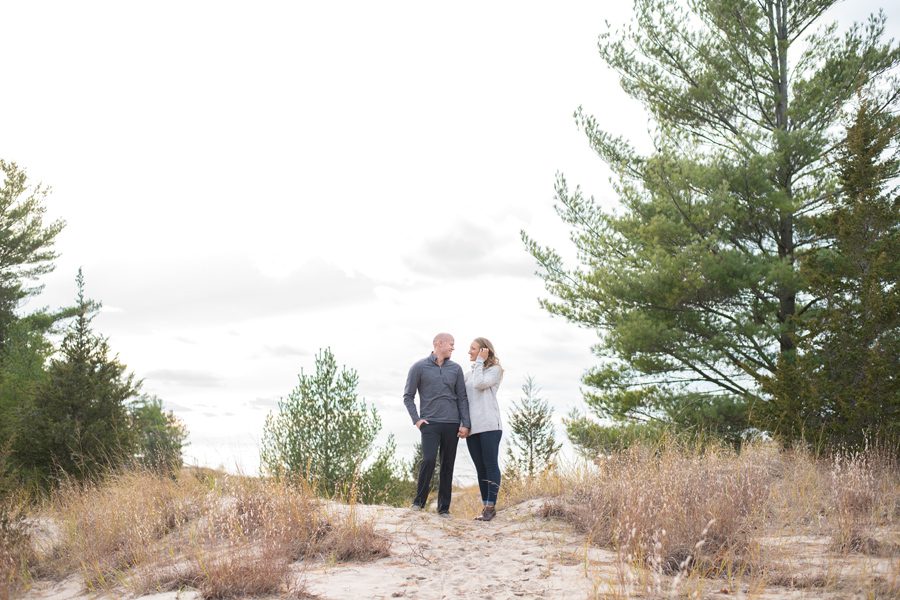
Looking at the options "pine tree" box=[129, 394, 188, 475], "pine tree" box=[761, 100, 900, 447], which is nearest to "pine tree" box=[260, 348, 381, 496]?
"pine tree" box=[129, 394, 188, 475]

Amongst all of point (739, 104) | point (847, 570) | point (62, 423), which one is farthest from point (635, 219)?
point (62, 423)

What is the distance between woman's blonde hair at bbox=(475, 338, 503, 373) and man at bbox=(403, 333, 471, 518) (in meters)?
0.35

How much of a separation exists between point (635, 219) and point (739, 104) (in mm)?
3981

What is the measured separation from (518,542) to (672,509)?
5.63ft

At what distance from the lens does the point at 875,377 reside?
1219 cm

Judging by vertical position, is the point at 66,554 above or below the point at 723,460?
below

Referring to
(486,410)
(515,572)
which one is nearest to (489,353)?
(486,410)

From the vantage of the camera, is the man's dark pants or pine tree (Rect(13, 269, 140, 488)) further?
pine tree (Rect(13, 269, 140, 488))

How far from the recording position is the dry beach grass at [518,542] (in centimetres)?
615

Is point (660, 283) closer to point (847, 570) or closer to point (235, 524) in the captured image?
point (847, 570)

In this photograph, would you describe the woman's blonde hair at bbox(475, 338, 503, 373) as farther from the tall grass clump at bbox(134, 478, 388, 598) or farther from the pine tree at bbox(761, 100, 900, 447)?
the pine tree at bbox(761, 100, 900, 447)

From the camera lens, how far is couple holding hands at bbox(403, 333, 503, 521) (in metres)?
9.09

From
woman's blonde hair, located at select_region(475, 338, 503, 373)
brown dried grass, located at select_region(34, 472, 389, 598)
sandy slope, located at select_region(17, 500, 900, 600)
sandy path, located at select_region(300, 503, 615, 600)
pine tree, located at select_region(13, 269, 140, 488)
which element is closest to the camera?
sandy slope, located at select_region(17, 500, 900, 600)

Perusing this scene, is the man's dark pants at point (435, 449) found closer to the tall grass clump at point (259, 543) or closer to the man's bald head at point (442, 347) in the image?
the man's bald head at point (442, 347)
